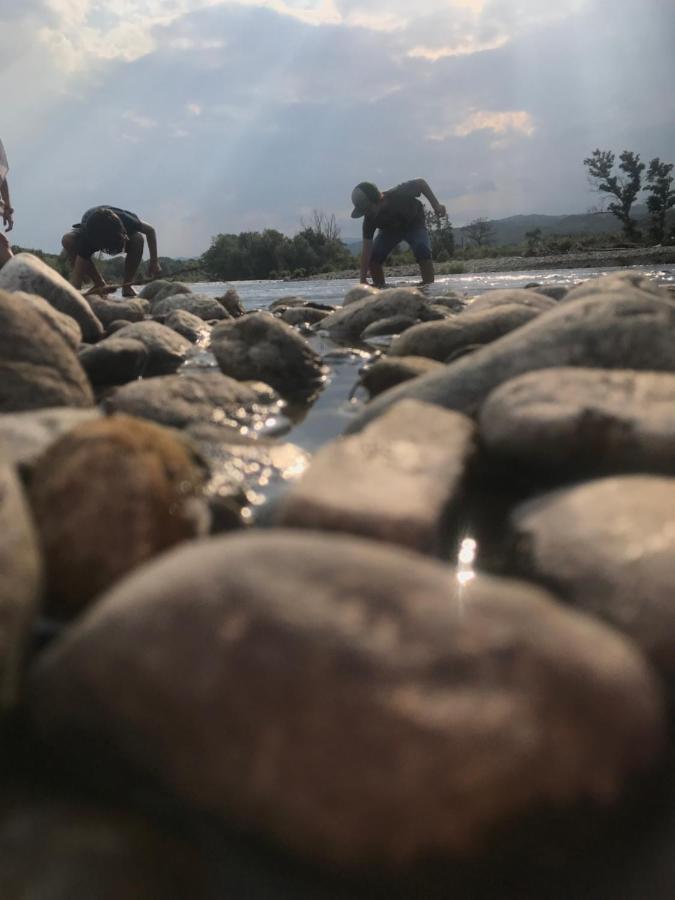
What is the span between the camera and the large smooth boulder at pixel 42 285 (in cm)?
534

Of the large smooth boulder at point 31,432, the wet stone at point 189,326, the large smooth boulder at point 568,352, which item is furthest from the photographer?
the wet stone at point 189,326

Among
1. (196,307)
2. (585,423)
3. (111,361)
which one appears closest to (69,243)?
(196,307)

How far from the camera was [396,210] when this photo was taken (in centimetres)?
1177

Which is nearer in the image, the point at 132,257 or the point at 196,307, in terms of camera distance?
the point at 196,307

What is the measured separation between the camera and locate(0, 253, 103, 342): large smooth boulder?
5336 millimetres

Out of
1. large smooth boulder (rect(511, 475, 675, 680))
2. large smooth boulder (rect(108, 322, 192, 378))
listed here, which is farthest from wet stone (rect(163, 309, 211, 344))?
large smooth boulder (rect(511, 475, 675, 680))

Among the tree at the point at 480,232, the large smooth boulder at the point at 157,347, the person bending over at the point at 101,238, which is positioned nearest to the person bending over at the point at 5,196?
the person bending over at the point at 101,238

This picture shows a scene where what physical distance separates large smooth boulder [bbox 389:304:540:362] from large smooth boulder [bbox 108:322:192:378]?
1.73 metres

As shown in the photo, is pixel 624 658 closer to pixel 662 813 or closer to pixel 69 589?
pixel 662 813

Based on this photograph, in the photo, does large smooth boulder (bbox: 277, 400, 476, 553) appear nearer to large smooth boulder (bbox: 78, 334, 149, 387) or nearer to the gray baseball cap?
large smooth boulder (bbox: 78, 334, 149, 387)

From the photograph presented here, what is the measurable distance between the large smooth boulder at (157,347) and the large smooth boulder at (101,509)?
3.39 meters

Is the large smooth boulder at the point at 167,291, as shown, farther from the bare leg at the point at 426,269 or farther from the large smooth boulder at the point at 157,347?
the large smooth boulder at the point at 157,347

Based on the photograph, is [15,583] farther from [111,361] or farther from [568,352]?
[111,361]

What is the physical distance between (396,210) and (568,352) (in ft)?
31.9
